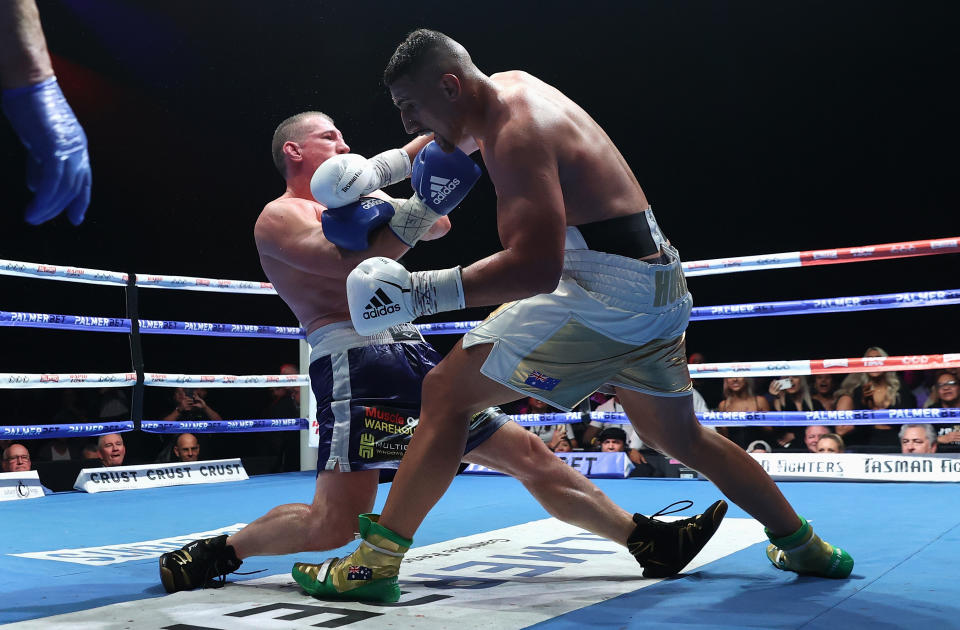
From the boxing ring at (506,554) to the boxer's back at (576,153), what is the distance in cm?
79

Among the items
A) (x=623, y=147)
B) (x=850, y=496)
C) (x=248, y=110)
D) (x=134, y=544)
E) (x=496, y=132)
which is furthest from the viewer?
(x=623, y=147)

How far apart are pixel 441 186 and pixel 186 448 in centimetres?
363

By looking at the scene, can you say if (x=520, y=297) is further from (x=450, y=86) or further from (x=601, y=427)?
(x=601, y=427)

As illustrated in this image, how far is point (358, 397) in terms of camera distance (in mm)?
2035

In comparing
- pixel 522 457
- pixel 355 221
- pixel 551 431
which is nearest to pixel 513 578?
pixel 522 457

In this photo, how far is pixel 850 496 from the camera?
3350 millimetres

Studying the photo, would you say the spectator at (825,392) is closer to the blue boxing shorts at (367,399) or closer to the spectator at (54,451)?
the blue boxing shorts at (367,399)

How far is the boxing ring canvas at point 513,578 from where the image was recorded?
1591 millimetres

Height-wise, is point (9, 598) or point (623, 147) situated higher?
point (623, 147)

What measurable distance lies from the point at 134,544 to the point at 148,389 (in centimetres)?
516

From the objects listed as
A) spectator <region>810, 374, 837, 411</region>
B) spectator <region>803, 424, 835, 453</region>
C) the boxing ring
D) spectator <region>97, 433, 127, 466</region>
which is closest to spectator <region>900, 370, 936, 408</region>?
spectator <region>810, 374, 837, 411</region>

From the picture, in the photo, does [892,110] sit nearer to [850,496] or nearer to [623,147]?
[623,147]

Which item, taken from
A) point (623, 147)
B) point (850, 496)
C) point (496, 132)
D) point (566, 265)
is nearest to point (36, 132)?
point (496, 132)

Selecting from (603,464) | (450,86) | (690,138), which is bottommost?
(603,464)
